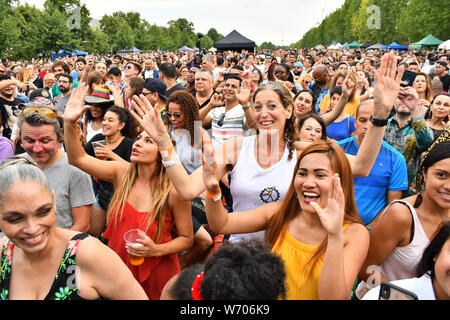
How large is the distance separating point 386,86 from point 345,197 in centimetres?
86

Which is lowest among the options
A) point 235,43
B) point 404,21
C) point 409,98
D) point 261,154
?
point 261,154

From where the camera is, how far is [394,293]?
4.09 ft

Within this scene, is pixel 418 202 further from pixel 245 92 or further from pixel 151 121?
pixel 245 92

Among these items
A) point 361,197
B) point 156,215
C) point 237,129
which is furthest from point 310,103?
point 156,215

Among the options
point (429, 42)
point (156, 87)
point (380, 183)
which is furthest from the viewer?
point (429, 42)

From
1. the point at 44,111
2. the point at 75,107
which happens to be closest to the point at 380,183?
the point at 75,107

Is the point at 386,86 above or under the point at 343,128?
above

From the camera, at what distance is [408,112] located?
368 cm

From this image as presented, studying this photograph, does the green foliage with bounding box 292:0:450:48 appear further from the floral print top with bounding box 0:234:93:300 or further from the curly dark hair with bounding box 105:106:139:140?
the floral print top with bounding box 0:234:93:300

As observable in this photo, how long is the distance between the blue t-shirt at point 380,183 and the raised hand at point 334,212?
4.96 ft

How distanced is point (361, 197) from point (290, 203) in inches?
51.0

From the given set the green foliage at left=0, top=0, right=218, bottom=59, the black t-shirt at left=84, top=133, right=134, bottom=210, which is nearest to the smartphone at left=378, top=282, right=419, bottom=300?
the black t-shirt at left=84, top=133, right=134, bottom=210

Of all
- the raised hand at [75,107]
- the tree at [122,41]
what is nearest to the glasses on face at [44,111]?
the raised hand at [75,107]

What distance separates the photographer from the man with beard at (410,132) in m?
3.64
